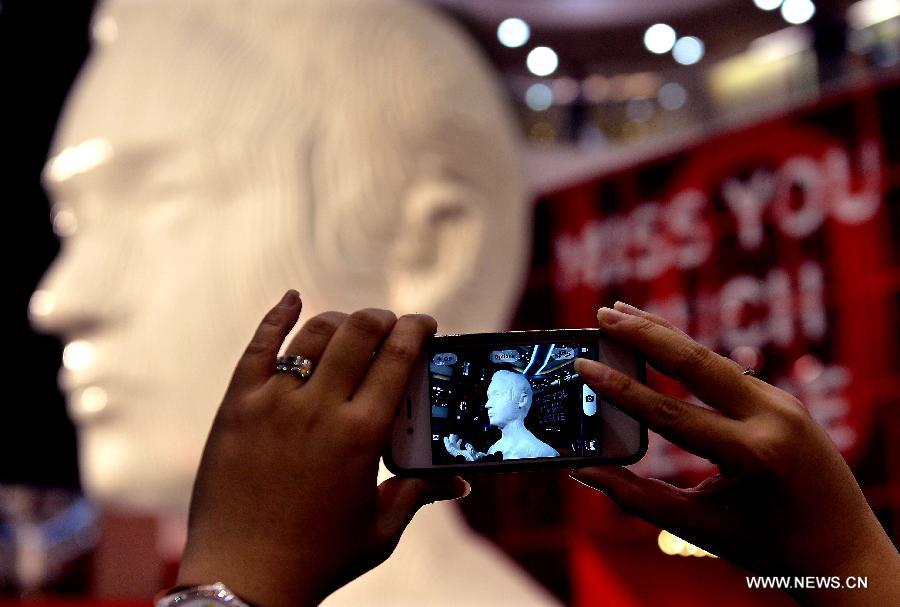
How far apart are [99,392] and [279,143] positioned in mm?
537

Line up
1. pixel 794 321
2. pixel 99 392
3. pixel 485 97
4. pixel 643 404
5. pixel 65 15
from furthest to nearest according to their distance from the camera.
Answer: pixel 65 15, pixel 794 321, pixel 485 97, pixel 99 392, pixel 643 404

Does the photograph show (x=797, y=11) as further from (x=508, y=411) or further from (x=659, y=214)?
(x=508, y=411)

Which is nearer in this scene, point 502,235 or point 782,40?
point 502,235

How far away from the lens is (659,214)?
2.54 meters

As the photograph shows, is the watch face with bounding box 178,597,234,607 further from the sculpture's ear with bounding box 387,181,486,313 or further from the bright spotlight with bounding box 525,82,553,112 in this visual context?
the bright spotlight with bounding box 525,82,553,112

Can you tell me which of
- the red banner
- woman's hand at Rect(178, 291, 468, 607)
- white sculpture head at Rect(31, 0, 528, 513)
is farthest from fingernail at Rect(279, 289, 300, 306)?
the red banner

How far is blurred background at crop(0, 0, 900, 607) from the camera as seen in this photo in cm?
209

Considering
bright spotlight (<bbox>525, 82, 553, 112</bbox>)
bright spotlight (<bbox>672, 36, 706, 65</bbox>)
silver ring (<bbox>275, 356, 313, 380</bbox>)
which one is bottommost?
silver ring (<bbox>275, 356, 313, 380</bbox>)

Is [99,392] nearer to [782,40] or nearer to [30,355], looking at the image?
[30,355]

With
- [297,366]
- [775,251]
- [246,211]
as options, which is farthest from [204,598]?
[775,251]

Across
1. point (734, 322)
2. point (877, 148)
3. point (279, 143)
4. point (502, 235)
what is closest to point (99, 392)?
point (279, 143)

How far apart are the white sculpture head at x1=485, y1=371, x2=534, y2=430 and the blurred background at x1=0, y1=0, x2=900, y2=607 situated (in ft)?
5.13

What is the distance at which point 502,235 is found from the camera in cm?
154

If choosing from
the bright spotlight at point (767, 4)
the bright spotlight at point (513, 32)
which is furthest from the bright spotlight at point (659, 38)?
the bright spotlight at point (513, 32)
